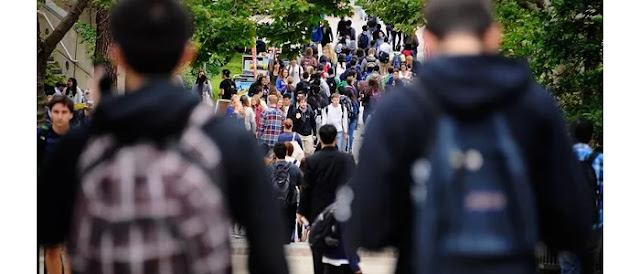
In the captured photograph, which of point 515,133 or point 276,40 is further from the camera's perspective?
point 276,40

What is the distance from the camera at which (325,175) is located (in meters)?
10.2

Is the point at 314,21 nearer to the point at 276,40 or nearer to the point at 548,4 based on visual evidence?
the point at 276,40

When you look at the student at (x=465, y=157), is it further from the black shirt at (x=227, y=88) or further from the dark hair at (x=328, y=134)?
the black shirt at (x=227, y=88)

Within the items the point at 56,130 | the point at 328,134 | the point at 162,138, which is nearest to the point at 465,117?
the point at 162,138

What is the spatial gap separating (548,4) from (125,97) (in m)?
11.2

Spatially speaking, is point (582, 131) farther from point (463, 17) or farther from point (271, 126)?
point (271, 126)

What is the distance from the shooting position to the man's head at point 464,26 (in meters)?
3.77

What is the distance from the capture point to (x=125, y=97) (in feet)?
11.9

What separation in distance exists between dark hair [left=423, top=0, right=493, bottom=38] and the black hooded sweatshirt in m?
0.11

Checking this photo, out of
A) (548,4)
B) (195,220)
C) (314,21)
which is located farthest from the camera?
(314,21)

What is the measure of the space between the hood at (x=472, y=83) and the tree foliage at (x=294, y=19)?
14754 millimetres

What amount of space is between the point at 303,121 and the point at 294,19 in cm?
417

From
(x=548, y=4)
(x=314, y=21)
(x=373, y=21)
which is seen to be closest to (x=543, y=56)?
(x=548, y=4)

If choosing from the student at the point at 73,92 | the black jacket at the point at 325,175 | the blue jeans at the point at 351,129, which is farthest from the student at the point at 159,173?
the student at the point at 73,92
